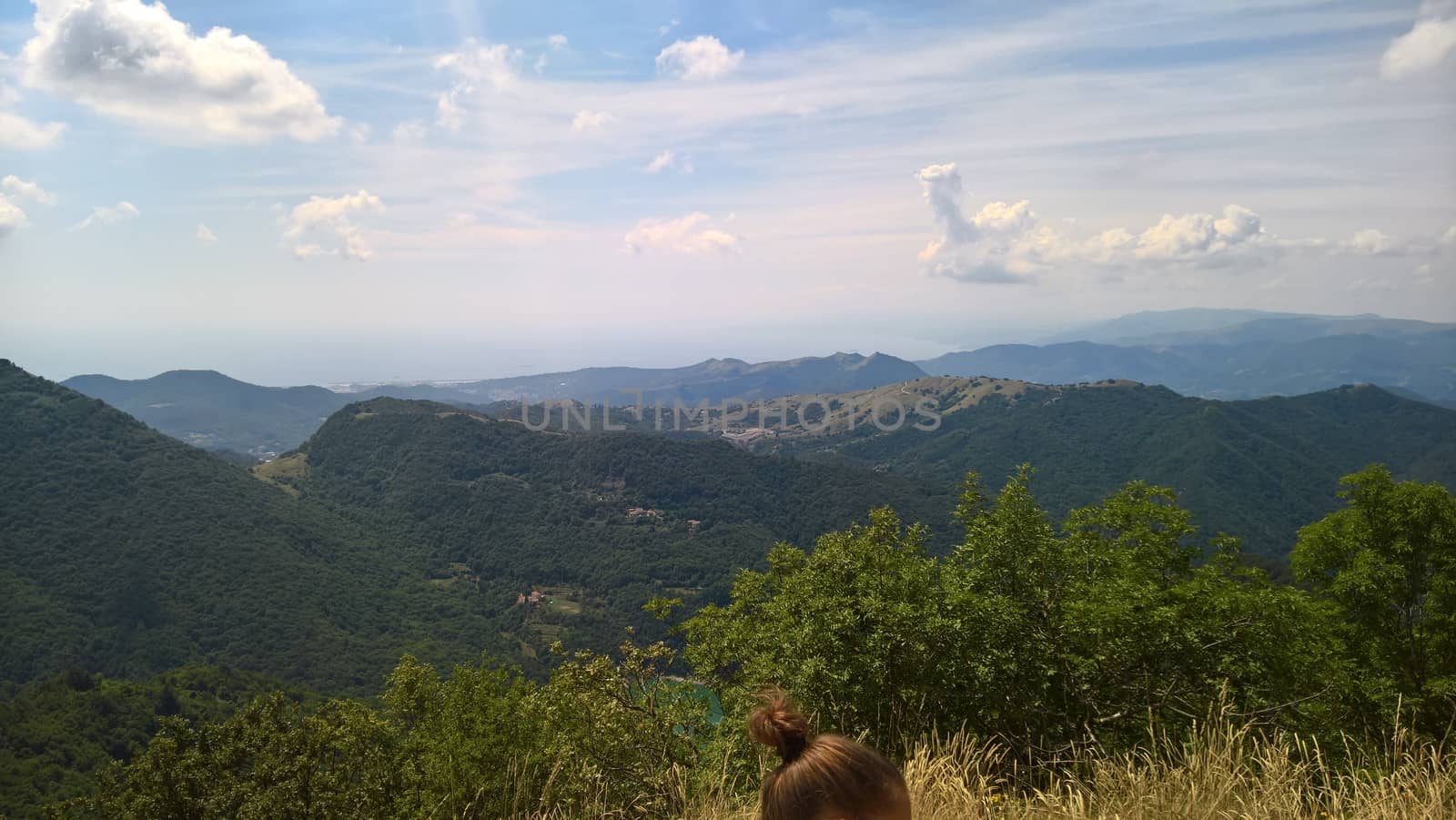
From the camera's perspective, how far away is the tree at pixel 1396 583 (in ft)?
50.7

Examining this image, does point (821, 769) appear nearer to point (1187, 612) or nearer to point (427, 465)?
point (1187, 612)

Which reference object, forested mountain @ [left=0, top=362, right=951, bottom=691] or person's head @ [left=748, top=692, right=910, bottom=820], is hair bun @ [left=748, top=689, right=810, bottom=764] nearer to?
person's head @ [left=748, top=692, right=910, bottom=820]

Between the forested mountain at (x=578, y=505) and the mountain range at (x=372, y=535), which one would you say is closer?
the mountain range at (x=372, y=535)

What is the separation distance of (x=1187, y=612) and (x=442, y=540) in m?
158

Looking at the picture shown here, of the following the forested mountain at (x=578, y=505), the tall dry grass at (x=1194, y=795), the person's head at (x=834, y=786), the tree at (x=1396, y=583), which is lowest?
the forested mountain at (x=578, y=505)

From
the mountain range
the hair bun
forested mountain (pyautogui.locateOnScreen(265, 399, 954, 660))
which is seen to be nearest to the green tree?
the hair bun

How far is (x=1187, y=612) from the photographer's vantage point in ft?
41.0

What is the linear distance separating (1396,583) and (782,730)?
19.3 meters

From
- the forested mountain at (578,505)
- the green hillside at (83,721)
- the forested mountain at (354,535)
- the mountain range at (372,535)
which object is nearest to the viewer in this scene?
the green hillside at (83,721)

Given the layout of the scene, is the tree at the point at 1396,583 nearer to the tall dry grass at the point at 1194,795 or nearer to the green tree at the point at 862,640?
the green tree at the point at 862,640

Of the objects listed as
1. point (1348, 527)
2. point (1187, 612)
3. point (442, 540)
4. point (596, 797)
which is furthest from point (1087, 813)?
point (442, 540)

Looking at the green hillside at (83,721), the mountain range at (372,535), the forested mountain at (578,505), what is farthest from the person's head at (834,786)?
the forested mountain at (578,505)

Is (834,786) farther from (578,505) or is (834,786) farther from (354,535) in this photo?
(578,505)

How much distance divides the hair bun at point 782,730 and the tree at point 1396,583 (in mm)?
17209
